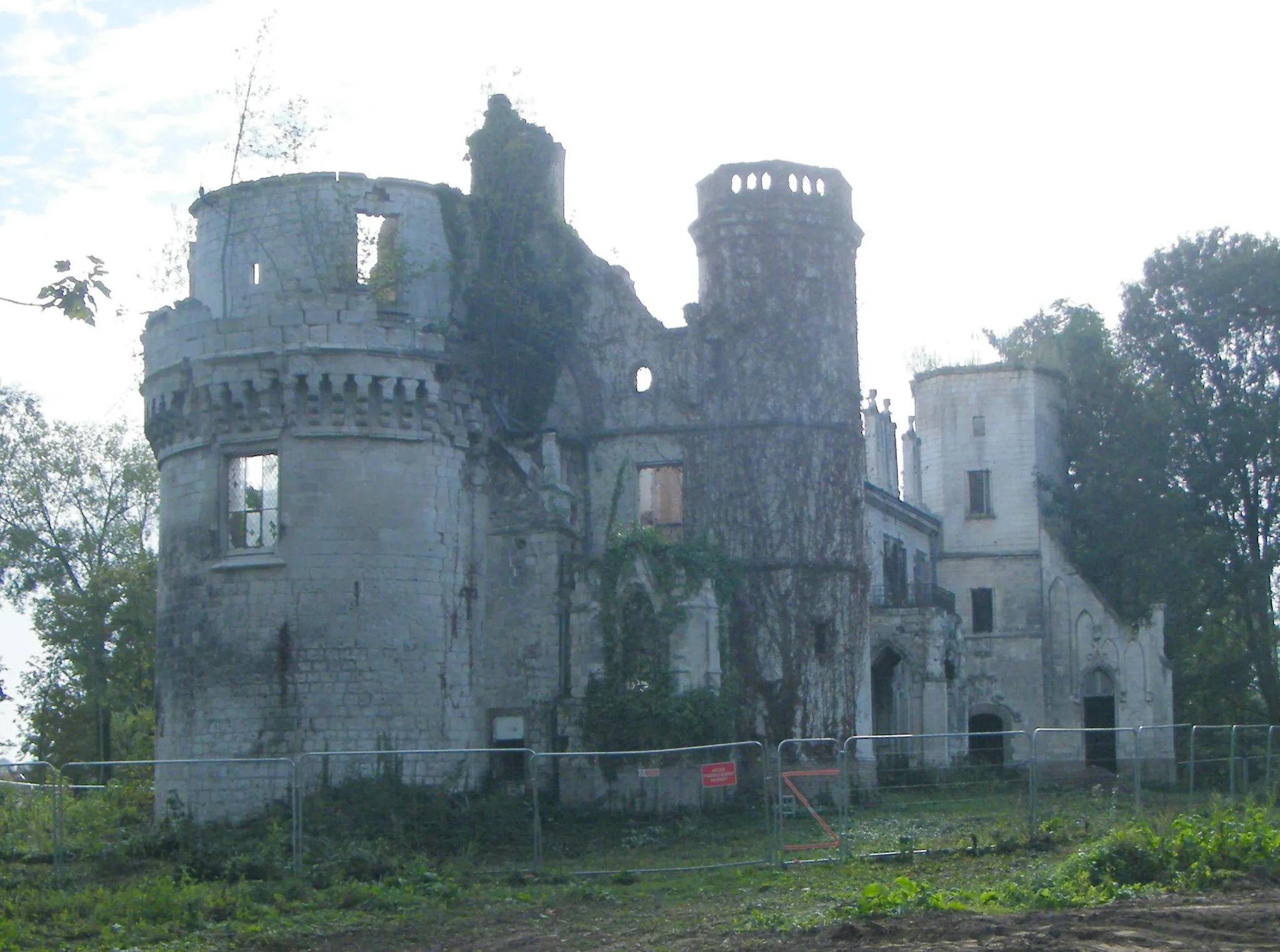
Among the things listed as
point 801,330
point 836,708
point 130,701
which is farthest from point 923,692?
point 130,701

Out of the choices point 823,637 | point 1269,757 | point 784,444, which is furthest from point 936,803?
point 784,444

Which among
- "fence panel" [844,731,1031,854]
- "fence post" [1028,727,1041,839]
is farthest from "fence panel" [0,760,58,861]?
"fence post" [1028,727,1041,839]

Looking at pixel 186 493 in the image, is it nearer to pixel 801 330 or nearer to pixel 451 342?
pixel 451 342

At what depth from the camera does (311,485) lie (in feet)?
89.9

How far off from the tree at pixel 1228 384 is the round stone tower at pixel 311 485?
25185 millimetres

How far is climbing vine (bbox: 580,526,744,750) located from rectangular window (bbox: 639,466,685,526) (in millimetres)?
7912

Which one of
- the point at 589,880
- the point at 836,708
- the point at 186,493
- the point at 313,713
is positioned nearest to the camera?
the point at 589,880

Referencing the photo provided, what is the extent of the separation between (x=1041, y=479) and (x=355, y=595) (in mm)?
26318

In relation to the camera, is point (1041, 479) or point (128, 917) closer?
point (128, 917)

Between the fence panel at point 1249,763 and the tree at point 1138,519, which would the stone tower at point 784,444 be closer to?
the fence panel at point 1249,763

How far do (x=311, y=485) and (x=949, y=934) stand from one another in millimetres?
15718

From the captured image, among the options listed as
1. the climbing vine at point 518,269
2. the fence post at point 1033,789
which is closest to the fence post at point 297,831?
the fence post at point 1033,789

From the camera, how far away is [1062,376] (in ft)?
161

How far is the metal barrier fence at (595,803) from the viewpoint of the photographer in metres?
20.7
